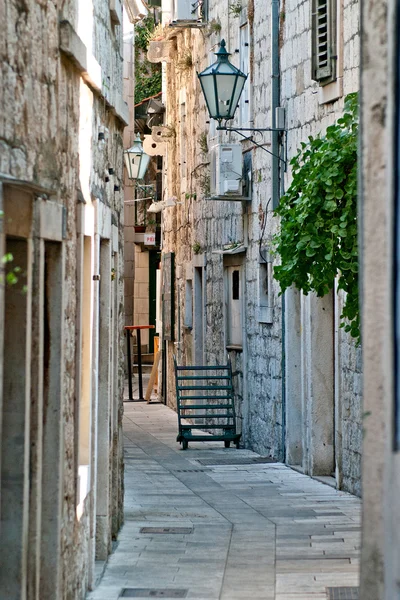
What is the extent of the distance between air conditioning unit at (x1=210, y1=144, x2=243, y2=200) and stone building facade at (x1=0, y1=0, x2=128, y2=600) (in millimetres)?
7743

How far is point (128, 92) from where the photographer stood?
46.6 feet

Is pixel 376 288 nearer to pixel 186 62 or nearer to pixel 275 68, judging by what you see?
pixel 275 68

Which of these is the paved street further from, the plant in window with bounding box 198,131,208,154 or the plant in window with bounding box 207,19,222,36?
the plant in window with bounding box 207,19,222,36

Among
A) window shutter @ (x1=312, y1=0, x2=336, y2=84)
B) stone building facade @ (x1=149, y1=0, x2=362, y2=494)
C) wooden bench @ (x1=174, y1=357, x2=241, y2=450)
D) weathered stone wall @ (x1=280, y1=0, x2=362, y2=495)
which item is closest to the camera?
weathered stone wall @ (x1=280, y1=0, x2=362, y2=495)

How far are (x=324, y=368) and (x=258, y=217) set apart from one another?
3.31 metres

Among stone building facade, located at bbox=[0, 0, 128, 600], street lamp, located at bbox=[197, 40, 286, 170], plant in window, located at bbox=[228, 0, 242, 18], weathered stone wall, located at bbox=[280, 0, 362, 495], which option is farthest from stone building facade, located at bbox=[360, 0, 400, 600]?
plant in window, located at bbox=[228, 0, 242, 18]

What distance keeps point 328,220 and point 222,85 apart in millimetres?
5815

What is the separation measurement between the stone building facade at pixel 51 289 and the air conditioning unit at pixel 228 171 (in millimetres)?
7743

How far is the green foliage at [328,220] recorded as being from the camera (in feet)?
30.4

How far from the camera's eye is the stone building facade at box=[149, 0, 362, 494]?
13.6m

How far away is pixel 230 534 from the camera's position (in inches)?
427

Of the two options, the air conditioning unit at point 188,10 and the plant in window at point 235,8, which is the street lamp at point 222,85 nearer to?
the plant in window at point 235,8

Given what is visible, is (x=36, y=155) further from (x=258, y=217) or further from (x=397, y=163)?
(x=258, y=217)

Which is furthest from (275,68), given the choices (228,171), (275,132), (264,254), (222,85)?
(264,254)
